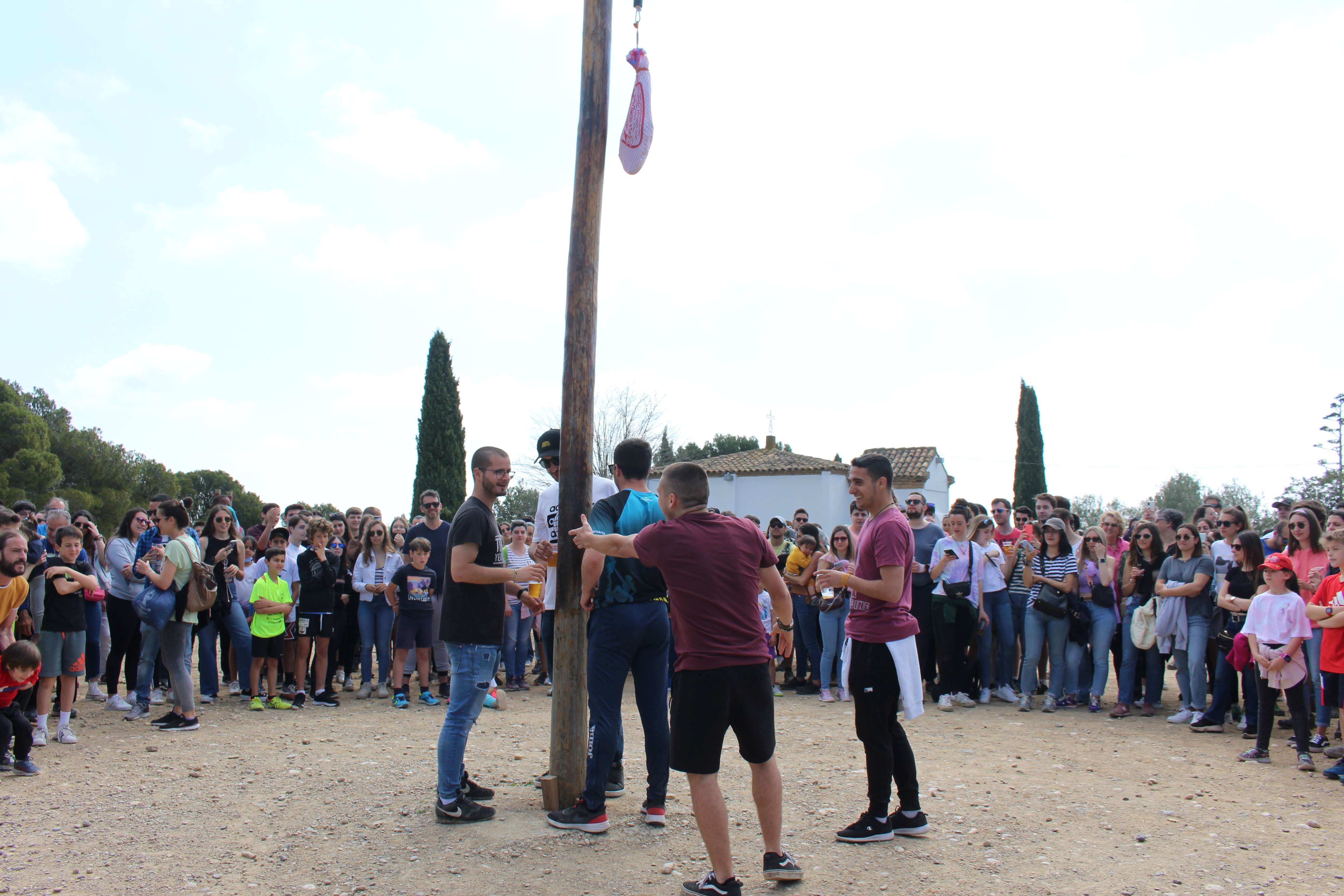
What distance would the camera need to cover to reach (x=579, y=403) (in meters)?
5.12

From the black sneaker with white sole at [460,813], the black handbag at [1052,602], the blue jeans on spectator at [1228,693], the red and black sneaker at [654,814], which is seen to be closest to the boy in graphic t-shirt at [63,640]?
the black sneaker with white sole at [460,813]

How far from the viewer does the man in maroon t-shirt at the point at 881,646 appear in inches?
183

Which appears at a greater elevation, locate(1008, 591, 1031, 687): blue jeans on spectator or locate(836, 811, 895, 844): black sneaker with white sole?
locate(1008, 591, 1031, 687): blue jeans on spectator

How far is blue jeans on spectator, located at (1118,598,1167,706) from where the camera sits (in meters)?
9.04

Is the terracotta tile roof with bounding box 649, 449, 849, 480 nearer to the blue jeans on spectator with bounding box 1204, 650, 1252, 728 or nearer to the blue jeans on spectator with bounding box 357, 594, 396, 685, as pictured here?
the blue jeans on spectator with bounding box 357, 594, 396, 685

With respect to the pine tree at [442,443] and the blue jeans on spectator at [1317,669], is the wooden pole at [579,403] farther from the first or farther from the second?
the pine tree at [442,443]

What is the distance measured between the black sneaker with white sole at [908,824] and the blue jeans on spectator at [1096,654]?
527cm

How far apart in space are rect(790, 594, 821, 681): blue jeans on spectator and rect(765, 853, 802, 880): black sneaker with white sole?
21.2 feet

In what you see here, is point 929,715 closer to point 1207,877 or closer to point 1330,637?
point 1330,637

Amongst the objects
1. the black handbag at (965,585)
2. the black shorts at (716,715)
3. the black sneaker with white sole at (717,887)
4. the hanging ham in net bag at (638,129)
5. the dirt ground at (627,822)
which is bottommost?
the dirt ground at (627,822)

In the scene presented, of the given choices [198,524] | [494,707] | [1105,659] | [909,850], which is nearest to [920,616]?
[1105,659]

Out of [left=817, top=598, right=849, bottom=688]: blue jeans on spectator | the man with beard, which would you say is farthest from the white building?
the man with beard

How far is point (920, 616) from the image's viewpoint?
389 inches

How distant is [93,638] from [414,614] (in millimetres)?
3362
